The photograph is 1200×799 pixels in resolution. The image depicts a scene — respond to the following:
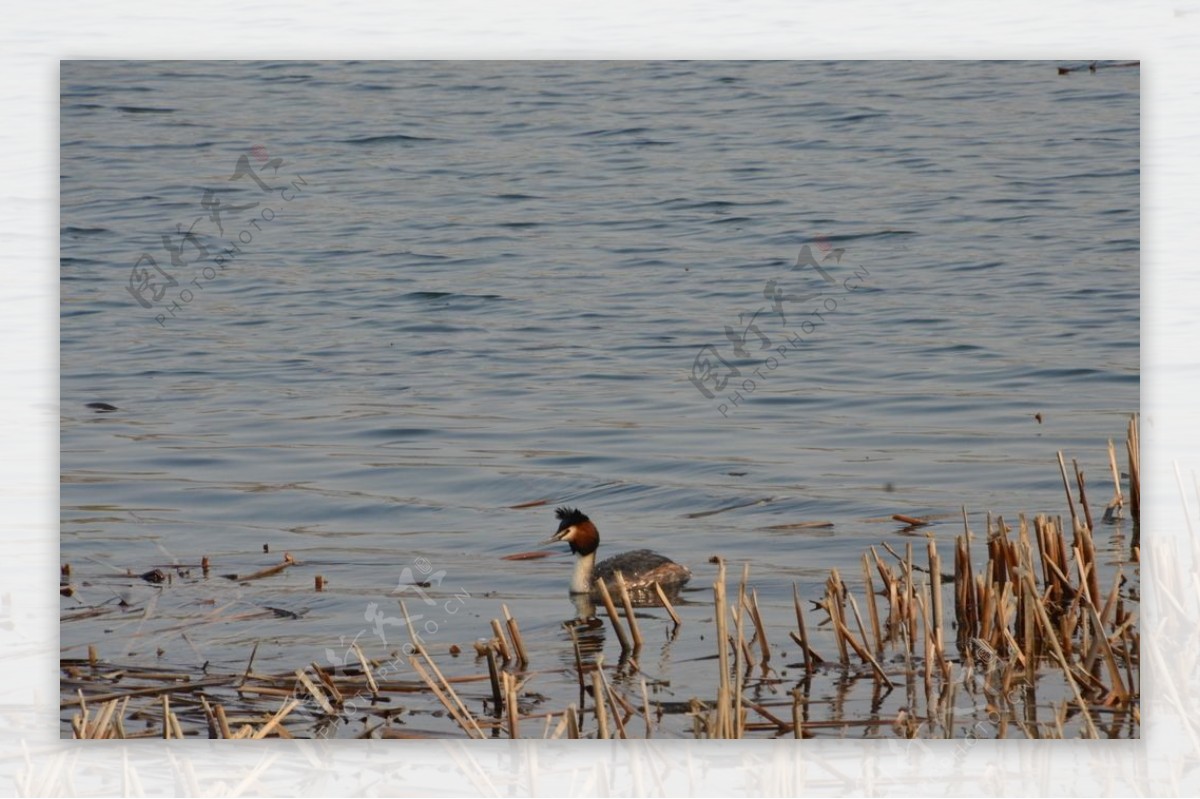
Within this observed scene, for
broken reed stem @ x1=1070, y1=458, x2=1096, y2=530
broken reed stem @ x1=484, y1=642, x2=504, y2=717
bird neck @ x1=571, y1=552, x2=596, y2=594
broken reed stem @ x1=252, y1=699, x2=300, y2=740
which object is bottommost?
broken reed stem @ x1=252, y1=699, x2=300, y2=740

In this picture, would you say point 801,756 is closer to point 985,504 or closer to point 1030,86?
point 985,504

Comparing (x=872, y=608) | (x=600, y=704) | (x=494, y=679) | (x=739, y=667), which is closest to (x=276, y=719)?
(x=494, y=679)

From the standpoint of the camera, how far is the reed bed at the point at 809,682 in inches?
222

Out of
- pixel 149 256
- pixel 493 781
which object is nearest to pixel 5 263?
pixel 149 256

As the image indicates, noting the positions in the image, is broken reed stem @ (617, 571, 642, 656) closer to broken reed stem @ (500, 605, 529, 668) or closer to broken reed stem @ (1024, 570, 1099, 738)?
broken reed stem @ (500, 605, 529, 668)

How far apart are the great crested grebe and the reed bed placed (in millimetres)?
478

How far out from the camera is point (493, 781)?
5.71 m

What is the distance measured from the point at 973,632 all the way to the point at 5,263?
Answer: 10.4 ft

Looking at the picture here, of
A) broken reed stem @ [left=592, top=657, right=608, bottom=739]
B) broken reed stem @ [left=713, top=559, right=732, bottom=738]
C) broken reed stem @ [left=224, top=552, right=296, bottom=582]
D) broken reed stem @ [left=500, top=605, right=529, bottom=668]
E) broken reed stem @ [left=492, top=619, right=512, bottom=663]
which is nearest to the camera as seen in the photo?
broken reed stem @ [left=713, top=559, right=732, bottom=738]

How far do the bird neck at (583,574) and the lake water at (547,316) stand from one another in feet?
0.55

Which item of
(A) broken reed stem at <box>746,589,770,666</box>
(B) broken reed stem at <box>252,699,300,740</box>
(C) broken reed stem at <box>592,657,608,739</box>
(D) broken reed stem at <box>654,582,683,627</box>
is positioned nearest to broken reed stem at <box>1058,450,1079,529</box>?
(A) broken reed stem at <box>746,589,770,666</box>

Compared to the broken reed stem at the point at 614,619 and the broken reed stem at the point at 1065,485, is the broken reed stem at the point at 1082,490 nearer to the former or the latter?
the broken reed stem at the point at 1065,485

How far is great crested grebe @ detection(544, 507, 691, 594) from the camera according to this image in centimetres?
642

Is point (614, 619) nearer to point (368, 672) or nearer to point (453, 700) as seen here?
point (453, 700)
